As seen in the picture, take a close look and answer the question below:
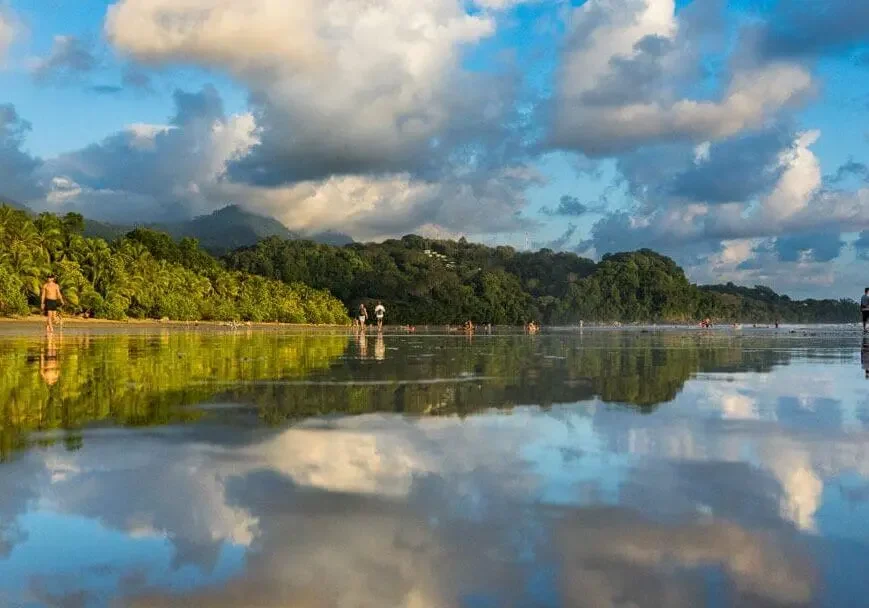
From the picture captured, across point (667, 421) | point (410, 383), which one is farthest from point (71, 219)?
point (667, 421)

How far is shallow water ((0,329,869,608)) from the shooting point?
3.14 m

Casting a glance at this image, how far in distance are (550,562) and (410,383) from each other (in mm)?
7915

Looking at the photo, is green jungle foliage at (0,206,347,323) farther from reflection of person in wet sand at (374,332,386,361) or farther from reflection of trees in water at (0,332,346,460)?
reflection of trees in water at (0,332,346,460)

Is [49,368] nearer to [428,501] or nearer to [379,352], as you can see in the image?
[379,352]

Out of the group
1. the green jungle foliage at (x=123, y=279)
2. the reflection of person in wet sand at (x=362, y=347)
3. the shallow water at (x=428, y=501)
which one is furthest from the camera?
the green jungle foliage at (x=123, y=279)

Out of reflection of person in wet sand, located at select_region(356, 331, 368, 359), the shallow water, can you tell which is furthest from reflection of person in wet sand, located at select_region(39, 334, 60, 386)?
reflection of person in wet sand, located at select_region(356, 331, 368, 359)

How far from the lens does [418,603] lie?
298cm

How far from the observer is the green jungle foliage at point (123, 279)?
183ft

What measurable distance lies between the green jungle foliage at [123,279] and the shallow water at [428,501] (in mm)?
50839

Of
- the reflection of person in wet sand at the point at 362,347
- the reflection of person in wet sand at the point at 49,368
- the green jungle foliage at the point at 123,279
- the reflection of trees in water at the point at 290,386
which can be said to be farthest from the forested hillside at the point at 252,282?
the reflection of trees in water at the point at 290,386

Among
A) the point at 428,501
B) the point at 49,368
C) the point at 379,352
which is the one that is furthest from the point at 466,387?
the point at 379,352

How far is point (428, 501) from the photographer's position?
14.4 feet

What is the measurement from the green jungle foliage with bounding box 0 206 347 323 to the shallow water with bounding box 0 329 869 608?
50839 mm

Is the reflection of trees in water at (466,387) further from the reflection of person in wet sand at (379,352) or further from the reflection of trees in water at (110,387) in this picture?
the reflection of person in wet sand at (379,352)
